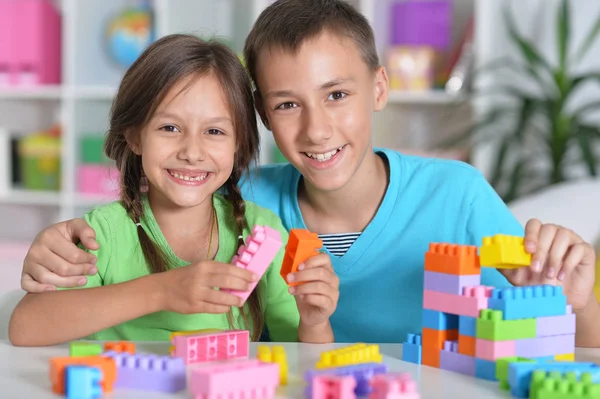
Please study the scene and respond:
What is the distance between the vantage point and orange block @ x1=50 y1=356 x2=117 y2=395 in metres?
0.88

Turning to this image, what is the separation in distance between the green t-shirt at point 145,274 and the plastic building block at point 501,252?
1.54 ft

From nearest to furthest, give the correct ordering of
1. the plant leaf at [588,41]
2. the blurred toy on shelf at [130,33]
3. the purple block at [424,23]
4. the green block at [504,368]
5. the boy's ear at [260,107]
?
the green block at [504,368] → the boy's ear at [260,107] → the plant leaf at [588,41] → the purple block at [424,23] → the blurred toy on shelf at [130,33]

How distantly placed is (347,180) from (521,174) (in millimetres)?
1600

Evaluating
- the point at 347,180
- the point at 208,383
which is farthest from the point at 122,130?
the point at 208,383

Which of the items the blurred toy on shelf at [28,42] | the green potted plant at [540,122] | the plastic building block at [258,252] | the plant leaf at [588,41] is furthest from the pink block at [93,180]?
the plastic building block at [258,252]

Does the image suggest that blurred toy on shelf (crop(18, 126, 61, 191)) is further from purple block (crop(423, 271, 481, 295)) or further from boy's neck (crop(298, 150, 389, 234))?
purple block (crop(423, 271, 481, 295))

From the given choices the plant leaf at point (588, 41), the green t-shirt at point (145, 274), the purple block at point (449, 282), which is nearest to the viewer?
the purple block at point (449, 282)

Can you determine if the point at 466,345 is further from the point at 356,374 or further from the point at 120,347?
the point at 120,347

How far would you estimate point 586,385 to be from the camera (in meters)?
0.83

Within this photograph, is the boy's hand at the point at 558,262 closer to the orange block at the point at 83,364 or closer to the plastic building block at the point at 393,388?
the plastic building block at the point at 393,388

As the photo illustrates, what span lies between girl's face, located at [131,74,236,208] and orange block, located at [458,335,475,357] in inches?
23.7

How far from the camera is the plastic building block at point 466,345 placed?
3.23 feet

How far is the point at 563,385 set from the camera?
2.73 ft

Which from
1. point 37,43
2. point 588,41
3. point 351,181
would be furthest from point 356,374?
point 37,43
